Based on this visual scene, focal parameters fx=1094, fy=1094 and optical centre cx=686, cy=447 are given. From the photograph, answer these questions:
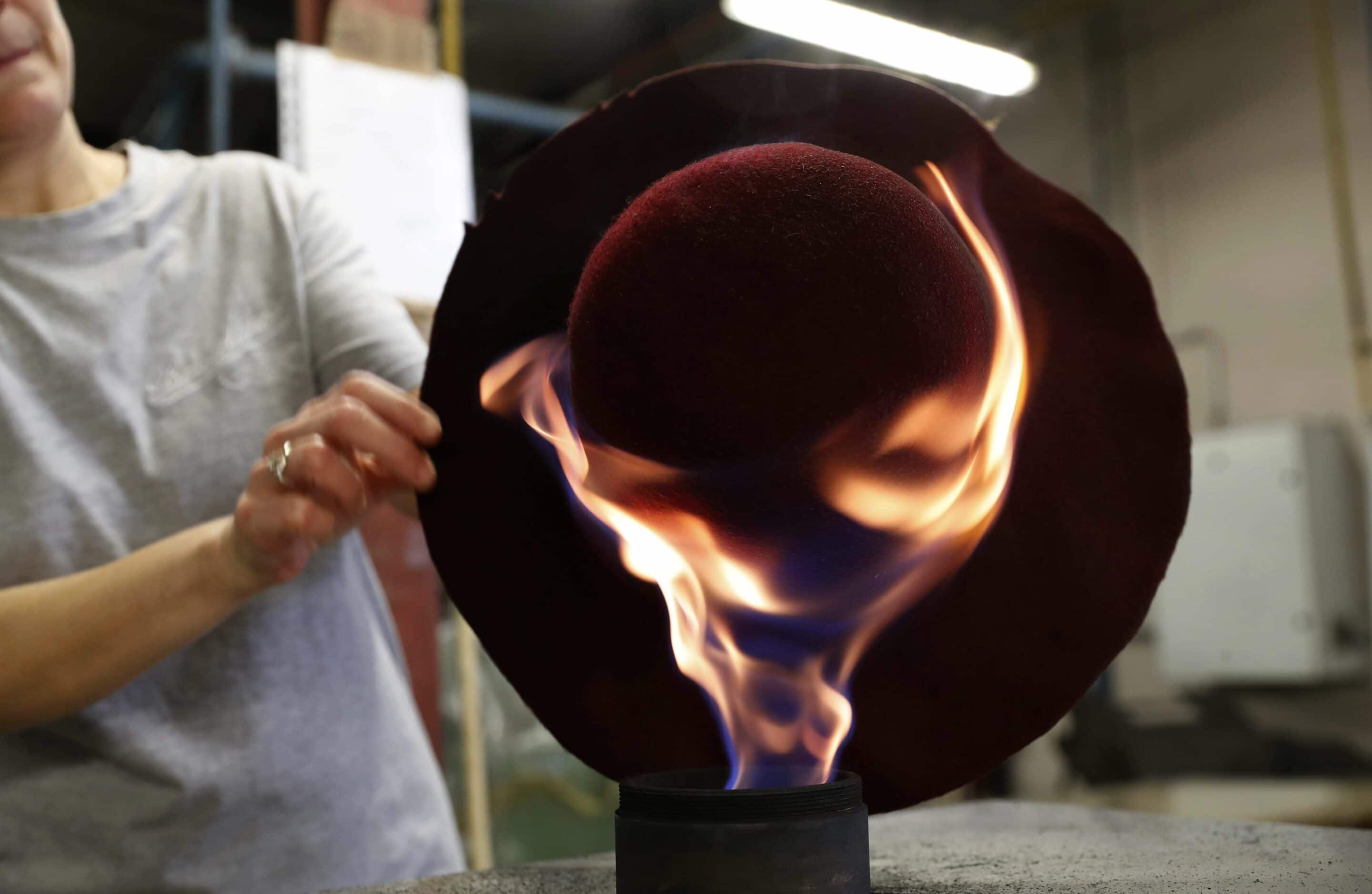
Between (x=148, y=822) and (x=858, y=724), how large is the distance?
505 mm

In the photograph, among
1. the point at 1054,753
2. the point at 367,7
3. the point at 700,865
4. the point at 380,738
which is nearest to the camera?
the point at 700,865

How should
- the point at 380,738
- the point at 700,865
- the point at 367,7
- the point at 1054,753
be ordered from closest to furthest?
the point at 700,865, the point at 380,738, the point at 367,7, the point at 1054,753

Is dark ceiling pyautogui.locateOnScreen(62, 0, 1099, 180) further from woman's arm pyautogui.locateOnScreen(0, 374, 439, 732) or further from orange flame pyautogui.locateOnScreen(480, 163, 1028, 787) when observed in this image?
orange flame pyautogui.locateOnScreen(480, 163, 1028, 787)

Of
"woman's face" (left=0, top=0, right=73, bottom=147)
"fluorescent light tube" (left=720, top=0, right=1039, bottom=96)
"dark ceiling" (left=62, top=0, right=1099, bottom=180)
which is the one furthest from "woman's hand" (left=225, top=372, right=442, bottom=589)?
"dark ceiling" (left=62, top=0, right=1099, bottom=180)

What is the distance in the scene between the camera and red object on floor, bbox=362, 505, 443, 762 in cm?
208

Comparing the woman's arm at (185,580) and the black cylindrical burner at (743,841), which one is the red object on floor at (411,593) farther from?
the black cylindrical burner at (743,841)

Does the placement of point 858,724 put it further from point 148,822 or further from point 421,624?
point 421,624

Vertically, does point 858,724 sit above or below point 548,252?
below

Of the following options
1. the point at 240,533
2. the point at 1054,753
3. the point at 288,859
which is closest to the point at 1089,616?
the point at 240,533

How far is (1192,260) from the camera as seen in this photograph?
4.30m

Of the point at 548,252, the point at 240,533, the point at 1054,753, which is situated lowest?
the point at 1054,753

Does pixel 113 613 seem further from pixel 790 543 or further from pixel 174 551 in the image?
pixel 790 543

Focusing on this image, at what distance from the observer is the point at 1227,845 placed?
0.68m

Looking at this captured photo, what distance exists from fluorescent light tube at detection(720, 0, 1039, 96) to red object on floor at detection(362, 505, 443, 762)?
1.82m
